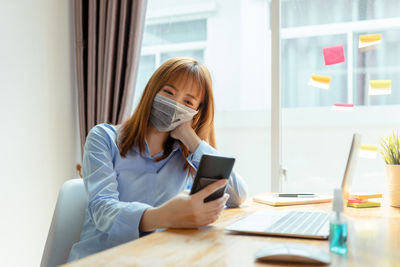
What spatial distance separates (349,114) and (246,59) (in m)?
0.65

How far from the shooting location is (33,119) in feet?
7.77

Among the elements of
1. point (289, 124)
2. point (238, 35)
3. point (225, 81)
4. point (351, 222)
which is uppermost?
point (238, 35)

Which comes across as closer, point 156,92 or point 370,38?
point 156,92

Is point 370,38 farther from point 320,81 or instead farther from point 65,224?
point 65,224

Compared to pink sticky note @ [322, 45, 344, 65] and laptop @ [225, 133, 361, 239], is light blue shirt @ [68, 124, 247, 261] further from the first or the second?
pink sticky note @ [322, 45, 344, 65]

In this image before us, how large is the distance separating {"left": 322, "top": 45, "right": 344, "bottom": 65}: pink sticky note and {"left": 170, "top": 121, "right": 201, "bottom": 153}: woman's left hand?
1088mm

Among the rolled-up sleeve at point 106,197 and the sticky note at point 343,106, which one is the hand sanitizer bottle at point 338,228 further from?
the sticky note at point 343,106

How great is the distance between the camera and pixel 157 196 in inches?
54.0

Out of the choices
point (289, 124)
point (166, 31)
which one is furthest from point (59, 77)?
point (289, 124)

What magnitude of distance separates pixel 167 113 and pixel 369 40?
4.22ft

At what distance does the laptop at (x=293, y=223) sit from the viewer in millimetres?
922

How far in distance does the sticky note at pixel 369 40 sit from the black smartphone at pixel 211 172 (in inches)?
56.0

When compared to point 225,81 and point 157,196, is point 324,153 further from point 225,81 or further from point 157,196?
point 157,196

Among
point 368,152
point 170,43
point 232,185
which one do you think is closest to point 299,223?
point 232,185
